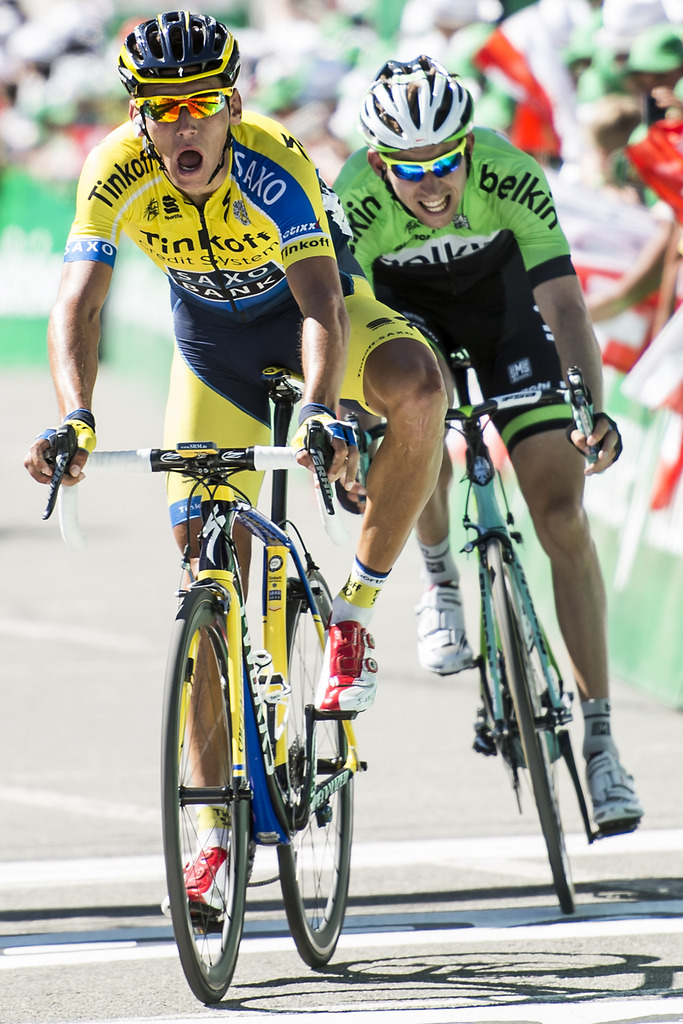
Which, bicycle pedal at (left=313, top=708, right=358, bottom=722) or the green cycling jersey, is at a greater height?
the green cycling jersey

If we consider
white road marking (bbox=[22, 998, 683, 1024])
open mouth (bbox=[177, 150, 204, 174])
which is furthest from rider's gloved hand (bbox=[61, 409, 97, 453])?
white road marking (bbox=[22, 998, 683, 1024])

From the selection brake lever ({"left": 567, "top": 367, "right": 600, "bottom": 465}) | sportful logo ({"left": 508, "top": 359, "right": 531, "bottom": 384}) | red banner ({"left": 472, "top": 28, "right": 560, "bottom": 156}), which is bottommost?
brake lever ({"left": 567, "top": 367, "right": 600, "bottom": 465})

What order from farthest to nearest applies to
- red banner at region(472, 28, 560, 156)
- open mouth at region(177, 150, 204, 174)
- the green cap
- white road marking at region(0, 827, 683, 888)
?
red banner at region(472, 28, 560, 156) → the green cap → white road marking at region(0, 827, 683, 888) → open mouth at region(177, 150, 204, 174)

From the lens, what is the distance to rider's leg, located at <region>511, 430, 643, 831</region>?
5.56m

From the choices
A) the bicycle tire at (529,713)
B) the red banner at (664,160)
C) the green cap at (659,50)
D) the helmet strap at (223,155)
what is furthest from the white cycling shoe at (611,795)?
the green cap at (659,50)

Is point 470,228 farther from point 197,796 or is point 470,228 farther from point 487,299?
point 197,796

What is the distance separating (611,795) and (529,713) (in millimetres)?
419

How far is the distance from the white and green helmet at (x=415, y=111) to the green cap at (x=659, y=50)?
3.62 m

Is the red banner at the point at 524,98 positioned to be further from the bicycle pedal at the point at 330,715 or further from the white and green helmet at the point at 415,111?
the bicycle pedal at the point at 330,715

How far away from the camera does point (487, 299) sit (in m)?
5.91

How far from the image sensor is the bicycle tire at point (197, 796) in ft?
13.0

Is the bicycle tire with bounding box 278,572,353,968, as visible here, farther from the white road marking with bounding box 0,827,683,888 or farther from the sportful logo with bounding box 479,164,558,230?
the sportful logo with bounding box 479,164,558,230

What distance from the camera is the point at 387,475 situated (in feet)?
15.4

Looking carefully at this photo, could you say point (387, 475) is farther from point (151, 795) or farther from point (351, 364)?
point (151, 795)
